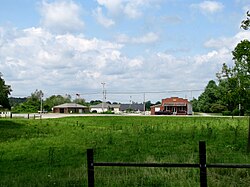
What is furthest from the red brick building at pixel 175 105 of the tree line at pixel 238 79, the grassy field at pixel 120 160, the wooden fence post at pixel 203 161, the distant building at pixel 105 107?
the wooden fence post at pixel 203 161

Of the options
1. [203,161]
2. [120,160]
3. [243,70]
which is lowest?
[120,160]

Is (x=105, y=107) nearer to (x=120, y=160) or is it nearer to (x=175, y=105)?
(x=175, y=105)

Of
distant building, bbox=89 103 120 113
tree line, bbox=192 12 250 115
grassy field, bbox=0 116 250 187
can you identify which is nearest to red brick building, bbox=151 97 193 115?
distant building, bbox=89 103 120 113

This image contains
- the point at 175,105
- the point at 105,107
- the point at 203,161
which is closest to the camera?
the point at 203,161

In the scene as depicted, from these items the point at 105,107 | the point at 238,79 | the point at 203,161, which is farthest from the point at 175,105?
the point at 203,161

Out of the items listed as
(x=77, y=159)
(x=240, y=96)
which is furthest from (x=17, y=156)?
(x=240, y=96)

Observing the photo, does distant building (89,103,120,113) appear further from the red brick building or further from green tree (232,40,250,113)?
green tree (232,40,250,113)

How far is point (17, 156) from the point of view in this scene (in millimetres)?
15586

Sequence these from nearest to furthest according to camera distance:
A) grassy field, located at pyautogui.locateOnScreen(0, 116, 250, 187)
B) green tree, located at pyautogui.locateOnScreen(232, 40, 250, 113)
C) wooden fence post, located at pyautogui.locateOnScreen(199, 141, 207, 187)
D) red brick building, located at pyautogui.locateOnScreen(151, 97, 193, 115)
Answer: wooden fence post, located at pyautogui.locateOnScreen(199, 141, 207, 187) → grassy field, located at pyautogui.locateOnScreen(0, 116, 250, 187) → green tree, located at pyautogui.locateOnScreen(232, 40, 250, 113) → red brick building, located at pyautogui.locateOnScreen(151, 97, 193, 115)

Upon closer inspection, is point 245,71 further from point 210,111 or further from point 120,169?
point 210,111

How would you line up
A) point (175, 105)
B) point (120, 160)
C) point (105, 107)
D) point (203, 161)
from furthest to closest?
point (105, 107) < point (175, 105) < point (120, 160) < point (203, 161)

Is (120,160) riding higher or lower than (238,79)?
lower

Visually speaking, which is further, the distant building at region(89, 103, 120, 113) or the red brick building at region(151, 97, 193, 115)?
the distant building at region(89, 103, 120, 113)

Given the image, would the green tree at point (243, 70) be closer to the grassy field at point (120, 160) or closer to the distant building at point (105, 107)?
the grassy field at point (120, 160)
